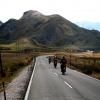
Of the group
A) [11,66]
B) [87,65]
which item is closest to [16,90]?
[87,65]

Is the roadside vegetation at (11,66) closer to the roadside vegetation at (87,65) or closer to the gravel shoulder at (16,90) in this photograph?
the gravel shoulder at (16,90)

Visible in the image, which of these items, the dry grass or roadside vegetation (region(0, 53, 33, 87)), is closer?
roadside vegetation (region(0, 53, 33, 87))

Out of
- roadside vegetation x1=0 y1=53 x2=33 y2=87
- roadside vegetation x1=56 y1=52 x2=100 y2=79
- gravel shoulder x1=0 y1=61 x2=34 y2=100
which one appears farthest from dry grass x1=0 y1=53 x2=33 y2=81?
gravel shoulder x1=0 y1=61 x2=34 y2=100

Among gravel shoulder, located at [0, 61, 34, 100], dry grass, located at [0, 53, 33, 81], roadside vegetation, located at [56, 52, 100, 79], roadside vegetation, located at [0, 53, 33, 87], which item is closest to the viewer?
gravel shoulder, located at [0, 61, 34, 100]

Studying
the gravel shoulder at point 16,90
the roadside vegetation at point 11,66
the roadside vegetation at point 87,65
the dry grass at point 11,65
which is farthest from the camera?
the dry grass at point 11,65

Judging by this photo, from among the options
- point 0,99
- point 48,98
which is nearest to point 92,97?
point 48,98

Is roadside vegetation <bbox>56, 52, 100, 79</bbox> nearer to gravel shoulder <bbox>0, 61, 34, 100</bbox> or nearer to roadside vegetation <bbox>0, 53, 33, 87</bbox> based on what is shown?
gravel shoulder <bbox>0, 61, 34, 100</bbox>

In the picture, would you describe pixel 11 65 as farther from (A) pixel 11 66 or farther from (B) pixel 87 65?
(B) pixel 87 65

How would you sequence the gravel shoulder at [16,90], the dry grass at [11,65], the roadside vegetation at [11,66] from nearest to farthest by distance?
the gravel shoulder at [16,90] < the roadside vegetation at [11,66] < the dry grass at [11,65]

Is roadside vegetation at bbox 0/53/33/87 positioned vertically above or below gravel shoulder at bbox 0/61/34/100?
below

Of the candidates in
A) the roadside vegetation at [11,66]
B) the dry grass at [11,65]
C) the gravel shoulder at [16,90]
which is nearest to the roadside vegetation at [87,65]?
the gravel shoulder at [16,90]

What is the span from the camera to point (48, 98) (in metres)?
16.5

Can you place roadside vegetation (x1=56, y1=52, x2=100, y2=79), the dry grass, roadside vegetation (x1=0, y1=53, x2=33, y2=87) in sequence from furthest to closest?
the dry grass, roadside vegetation (x1=0, y1=53, x2=33, y2=87), roadside vegetation (x1=56, y1=52, x2=100, y2=79)

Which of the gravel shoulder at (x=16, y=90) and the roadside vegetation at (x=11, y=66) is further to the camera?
the roadside vegetation at (x=11, y=66)
